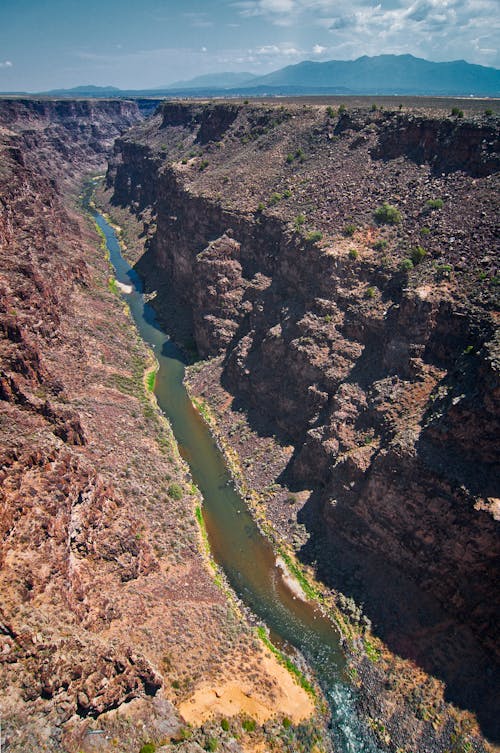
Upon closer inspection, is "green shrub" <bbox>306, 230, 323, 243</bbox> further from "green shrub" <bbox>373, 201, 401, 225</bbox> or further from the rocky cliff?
the rocky cliff

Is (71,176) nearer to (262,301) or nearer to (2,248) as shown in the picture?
(2,248)

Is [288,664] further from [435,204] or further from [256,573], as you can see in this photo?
[435,204]

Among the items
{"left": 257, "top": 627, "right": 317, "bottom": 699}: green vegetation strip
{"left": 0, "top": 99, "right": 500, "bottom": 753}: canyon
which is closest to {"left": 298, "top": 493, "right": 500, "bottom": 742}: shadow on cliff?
{"left": 0, "top": 99, "right": 500, "bottom": 753}: canyon

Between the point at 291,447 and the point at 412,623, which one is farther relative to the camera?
the point at 291,447

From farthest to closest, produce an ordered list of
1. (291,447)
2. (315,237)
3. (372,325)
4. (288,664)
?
(315,237) < (291,447) < (372,325) < (288,664)

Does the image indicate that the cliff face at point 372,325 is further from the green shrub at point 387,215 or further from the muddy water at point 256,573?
the muddy water at point 256,573

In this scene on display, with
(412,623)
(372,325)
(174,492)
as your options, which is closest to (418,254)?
(372,325)

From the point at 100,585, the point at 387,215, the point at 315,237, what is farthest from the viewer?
the point at 315,237

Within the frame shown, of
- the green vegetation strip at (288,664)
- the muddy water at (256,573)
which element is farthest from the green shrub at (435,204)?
the green vegetation strip at (288,664)
